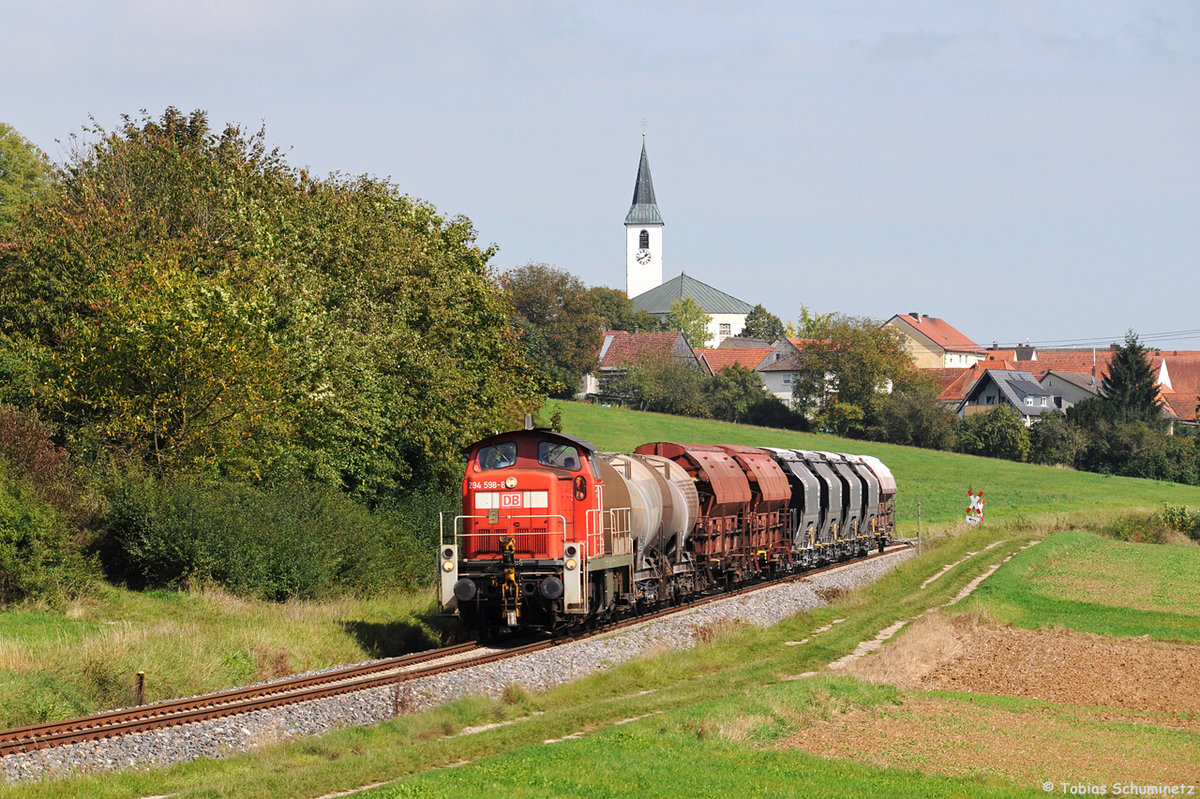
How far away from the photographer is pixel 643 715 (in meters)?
18.1

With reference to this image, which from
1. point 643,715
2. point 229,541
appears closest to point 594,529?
point 643,715

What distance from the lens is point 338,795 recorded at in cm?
1330

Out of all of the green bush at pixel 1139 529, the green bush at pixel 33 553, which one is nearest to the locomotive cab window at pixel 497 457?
the green bush at pixel 33 553

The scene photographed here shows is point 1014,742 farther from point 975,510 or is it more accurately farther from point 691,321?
point 691,321

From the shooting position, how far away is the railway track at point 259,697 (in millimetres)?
15070

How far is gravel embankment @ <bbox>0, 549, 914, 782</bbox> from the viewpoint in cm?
1464

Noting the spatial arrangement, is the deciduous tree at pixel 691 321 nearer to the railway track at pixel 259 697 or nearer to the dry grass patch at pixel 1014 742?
the railway track at pixel 259 697

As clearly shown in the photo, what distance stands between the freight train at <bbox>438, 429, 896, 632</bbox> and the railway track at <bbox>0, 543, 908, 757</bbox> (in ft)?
3.16

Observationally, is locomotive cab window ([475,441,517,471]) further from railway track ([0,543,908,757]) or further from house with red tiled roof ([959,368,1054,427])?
house with red tiled roof ([959,368,1054,427])

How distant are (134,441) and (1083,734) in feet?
81.7

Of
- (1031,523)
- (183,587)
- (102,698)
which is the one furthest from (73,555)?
(1031,523)

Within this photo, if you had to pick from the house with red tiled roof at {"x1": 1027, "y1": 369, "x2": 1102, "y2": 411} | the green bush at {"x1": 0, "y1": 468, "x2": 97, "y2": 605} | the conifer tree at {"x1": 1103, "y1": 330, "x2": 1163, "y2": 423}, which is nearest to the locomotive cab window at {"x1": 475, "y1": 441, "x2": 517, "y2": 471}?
the green bush at {"x1": 0, "y1": 468, "x2": 97, "y2": 605}

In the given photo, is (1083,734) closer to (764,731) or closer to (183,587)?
(764,731)

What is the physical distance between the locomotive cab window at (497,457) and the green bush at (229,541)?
751 centimetres
